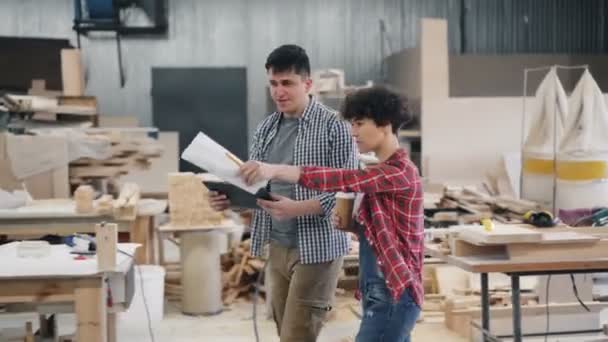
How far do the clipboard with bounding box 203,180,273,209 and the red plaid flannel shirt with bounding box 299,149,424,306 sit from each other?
28 centimetres

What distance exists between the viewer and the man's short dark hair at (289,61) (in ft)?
9.23

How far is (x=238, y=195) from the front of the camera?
2.75 m

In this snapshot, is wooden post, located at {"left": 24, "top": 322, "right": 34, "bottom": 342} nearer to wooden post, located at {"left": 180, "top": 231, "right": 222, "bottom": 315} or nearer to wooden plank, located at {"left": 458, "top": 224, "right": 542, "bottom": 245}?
wooden post, located at {"left": 180, "top": 231, "right": 222, "bottom": 315}

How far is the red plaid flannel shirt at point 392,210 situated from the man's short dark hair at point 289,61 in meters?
0.50

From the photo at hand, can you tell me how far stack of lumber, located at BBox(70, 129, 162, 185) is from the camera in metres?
5.70

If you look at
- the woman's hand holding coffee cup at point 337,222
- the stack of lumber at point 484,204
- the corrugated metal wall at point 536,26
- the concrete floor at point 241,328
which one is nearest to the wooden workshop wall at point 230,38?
the corrugated metal wall at point 536,26

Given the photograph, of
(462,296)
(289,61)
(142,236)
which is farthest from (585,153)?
(289,61)

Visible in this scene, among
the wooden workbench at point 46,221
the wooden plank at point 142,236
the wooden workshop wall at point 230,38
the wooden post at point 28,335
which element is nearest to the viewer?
the wooden post at point 28,335

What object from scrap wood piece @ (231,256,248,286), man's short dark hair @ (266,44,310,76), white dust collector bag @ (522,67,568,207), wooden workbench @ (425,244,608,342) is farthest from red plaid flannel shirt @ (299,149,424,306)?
white dust collector bag @ (522,67,568,207)

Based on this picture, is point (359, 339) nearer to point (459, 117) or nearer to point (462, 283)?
point (462, 283)

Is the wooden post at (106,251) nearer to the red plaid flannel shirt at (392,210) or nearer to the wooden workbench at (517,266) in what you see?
the red plaid flannel shirt at (392,210)

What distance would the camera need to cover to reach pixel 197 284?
223 inches

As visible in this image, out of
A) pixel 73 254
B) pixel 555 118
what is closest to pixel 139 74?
pixel 555 118

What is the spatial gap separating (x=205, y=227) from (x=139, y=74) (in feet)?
14.5
